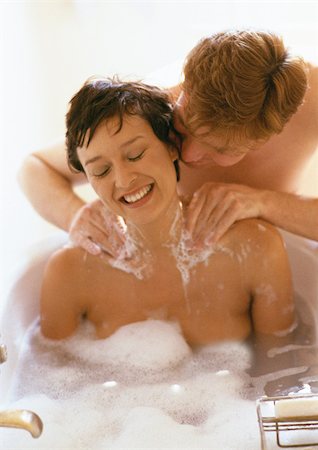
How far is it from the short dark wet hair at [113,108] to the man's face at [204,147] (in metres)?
0.02

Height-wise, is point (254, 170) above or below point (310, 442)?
above

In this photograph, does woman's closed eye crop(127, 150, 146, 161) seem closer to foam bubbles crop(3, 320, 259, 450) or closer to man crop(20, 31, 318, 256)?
man crop(20, 31, 318, 256)

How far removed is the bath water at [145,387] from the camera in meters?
1.53

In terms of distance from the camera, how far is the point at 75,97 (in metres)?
1.56

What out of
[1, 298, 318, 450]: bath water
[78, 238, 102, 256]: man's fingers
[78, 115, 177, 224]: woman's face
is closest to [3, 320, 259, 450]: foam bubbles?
[1, 298, 318, 450]: bath water

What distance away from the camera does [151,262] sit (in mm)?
1769

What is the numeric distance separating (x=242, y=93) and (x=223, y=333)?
60 cm

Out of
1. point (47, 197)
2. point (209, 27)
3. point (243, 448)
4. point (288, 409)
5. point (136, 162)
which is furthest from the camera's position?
point (209, 27)

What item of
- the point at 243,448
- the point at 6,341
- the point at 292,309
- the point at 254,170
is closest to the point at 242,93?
the point at 254,170

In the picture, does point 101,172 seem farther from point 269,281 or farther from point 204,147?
point 269,281

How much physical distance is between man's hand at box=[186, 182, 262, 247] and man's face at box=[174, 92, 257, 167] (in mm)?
70

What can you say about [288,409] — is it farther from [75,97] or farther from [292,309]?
[75,97]

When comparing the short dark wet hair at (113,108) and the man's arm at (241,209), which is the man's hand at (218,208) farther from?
the short dark wet hair at (113,108)

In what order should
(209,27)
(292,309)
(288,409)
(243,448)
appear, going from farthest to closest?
1. (209,27)
2. (292,309)
3. (243,448)
4. (288,409)
